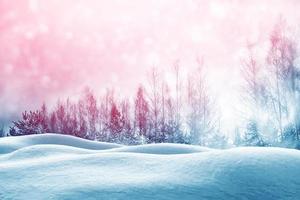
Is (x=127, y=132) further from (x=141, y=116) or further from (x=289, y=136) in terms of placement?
(x=289, y=136)

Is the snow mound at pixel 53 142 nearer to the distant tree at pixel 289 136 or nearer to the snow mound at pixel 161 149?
the snow mound at pixel 161 149

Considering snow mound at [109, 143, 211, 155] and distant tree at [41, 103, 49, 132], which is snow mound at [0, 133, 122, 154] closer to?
snow mound at [109, 143, 211, 155]

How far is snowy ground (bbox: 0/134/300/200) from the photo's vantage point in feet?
8.19

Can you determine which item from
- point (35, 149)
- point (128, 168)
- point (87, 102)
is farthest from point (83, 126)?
point (128, 168)

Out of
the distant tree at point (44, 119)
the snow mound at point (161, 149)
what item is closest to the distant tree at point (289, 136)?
the snow mound at point (161, 149)

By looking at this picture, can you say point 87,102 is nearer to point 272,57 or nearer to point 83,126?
point 83,126

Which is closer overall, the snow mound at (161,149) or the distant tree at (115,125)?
the snow mound at (161,149)

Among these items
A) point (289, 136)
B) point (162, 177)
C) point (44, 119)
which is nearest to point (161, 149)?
point (162, 177)

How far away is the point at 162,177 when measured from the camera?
2.77m

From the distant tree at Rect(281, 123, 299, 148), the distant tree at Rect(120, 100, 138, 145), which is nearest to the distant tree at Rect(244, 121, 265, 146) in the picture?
the distant tree at Rect(281, 123, 299, 148)

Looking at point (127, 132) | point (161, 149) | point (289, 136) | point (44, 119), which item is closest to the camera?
point (161, 149)

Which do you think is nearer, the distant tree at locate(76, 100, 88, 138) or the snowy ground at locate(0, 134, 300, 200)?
the snowy ground at locate(0, 134, 300, 200)

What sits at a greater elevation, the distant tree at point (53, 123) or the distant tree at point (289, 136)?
the distant tree at point (53, 123)

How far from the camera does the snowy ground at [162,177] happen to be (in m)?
2.50
